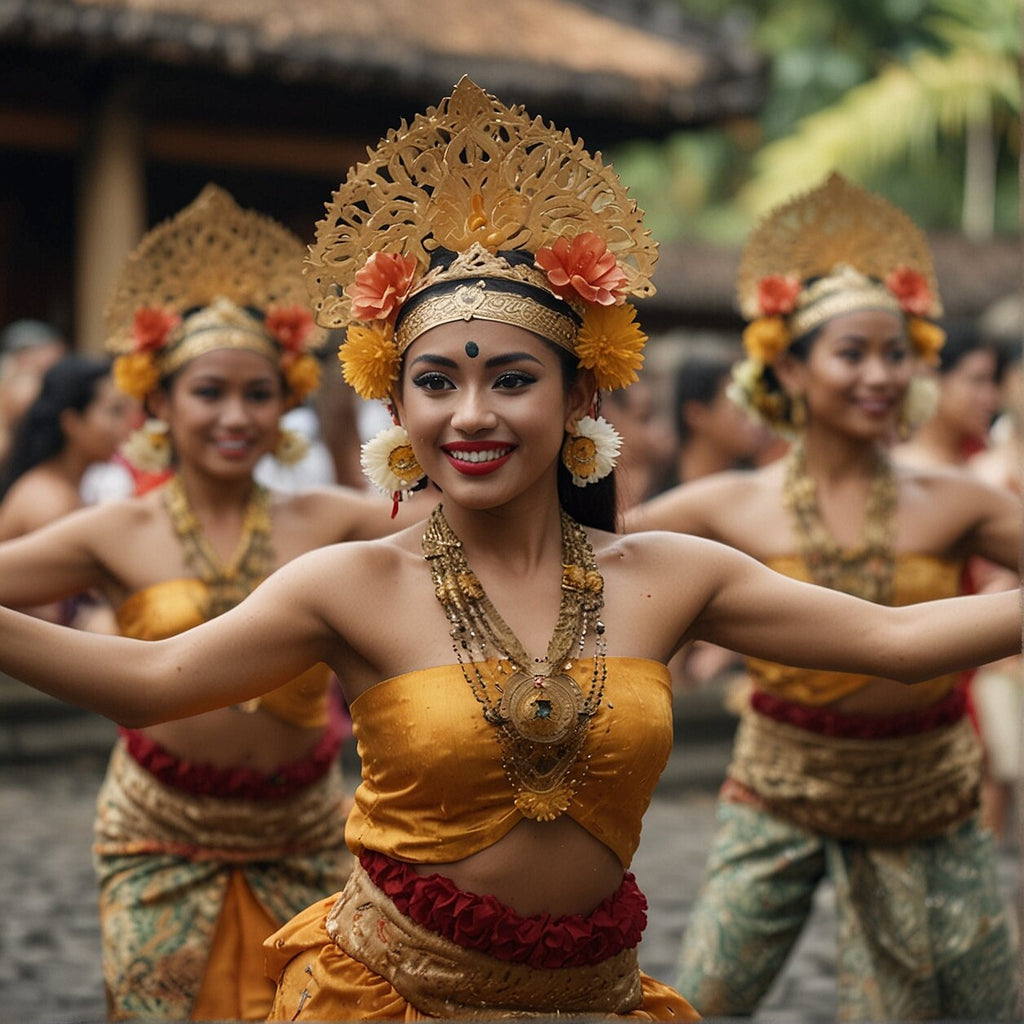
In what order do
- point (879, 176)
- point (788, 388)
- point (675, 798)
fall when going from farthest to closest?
point (879, 176) → point (675, 798) → point (788, 388)

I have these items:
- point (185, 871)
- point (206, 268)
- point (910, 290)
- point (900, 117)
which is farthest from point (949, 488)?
point (900, 117)

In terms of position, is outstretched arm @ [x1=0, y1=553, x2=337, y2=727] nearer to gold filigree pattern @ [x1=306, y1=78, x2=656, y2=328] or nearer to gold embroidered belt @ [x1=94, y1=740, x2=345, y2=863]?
gold filigree pattern @ [x1=306, y1=78, x2=656, y2=328]

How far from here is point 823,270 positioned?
5.60 meters

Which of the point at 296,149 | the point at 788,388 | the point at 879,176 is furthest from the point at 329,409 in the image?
the point at 879,176

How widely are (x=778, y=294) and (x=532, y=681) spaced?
2748 mm

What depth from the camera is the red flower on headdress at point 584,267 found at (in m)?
3.23

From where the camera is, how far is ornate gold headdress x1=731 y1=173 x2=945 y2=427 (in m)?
5.52

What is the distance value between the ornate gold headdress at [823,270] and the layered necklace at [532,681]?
251 centimetres

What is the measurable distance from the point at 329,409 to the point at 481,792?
906 cm

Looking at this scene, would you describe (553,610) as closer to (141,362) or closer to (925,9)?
(141,362)

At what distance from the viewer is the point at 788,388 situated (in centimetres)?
562

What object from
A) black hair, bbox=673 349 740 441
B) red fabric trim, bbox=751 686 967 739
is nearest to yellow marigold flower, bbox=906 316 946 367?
red fabric trim, bbox=751 686 967 739

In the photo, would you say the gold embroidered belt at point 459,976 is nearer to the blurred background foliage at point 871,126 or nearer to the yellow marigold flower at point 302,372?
the yellow marigold flower at point 302,372

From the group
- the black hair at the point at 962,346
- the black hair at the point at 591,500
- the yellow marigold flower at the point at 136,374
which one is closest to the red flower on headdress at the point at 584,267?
the black hair at the point at 591,500
